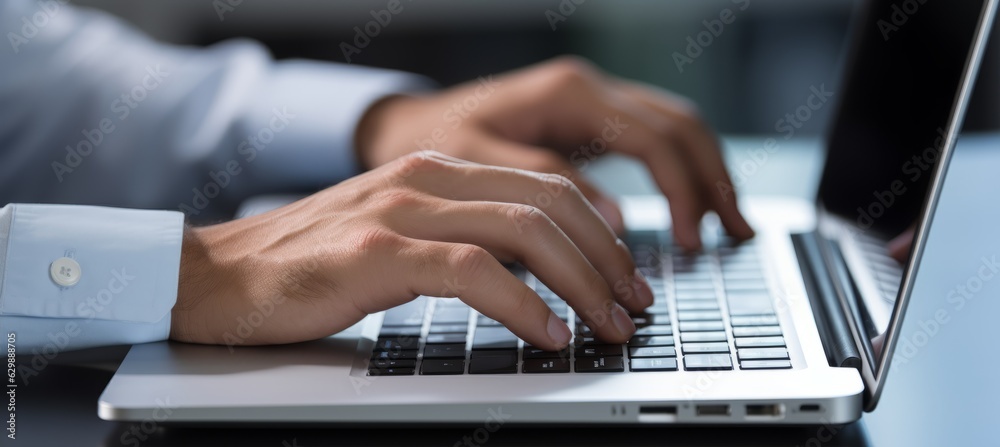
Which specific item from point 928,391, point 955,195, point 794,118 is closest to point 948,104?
point 928,391

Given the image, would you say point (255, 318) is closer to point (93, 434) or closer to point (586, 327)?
point (93, 434)

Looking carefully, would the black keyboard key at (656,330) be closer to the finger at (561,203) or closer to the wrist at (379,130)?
the finger at (561,203)

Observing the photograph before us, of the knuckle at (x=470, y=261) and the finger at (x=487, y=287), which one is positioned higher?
the knuckle at (x=470, y=261)

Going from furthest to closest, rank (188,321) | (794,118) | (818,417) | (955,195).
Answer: (794,118)
(955,195)
(188,321)
(818,417)

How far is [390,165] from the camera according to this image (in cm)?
69

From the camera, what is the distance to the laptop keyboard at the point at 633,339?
56 centimetres

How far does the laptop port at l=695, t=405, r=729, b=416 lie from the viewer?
50 centimetres

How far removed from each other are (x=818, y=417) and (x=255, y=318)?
0.35 m

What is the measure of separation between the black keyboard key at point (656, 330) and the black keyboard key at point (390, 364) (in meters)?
0.16

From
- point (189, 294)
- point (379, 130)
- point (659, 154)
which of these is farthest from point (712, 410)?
point (379, 130)

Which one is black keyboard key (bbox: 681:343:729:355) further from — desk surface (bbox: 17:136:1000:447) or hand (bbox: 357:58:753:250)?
hand (bbox: 357:58:753:250)

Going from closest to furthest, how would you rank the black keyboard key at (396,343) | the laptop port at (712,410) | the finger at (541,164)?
the laptop port at (712,410) < the black keyboard key at (396,343) < the finger at (541,164)

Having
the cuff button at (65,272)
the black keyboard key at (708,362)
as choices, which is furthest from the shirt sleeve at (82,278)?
the black keyboard key at (708,362)

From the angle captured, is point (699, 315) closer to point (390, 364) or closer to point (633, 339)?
point (633, 339)
